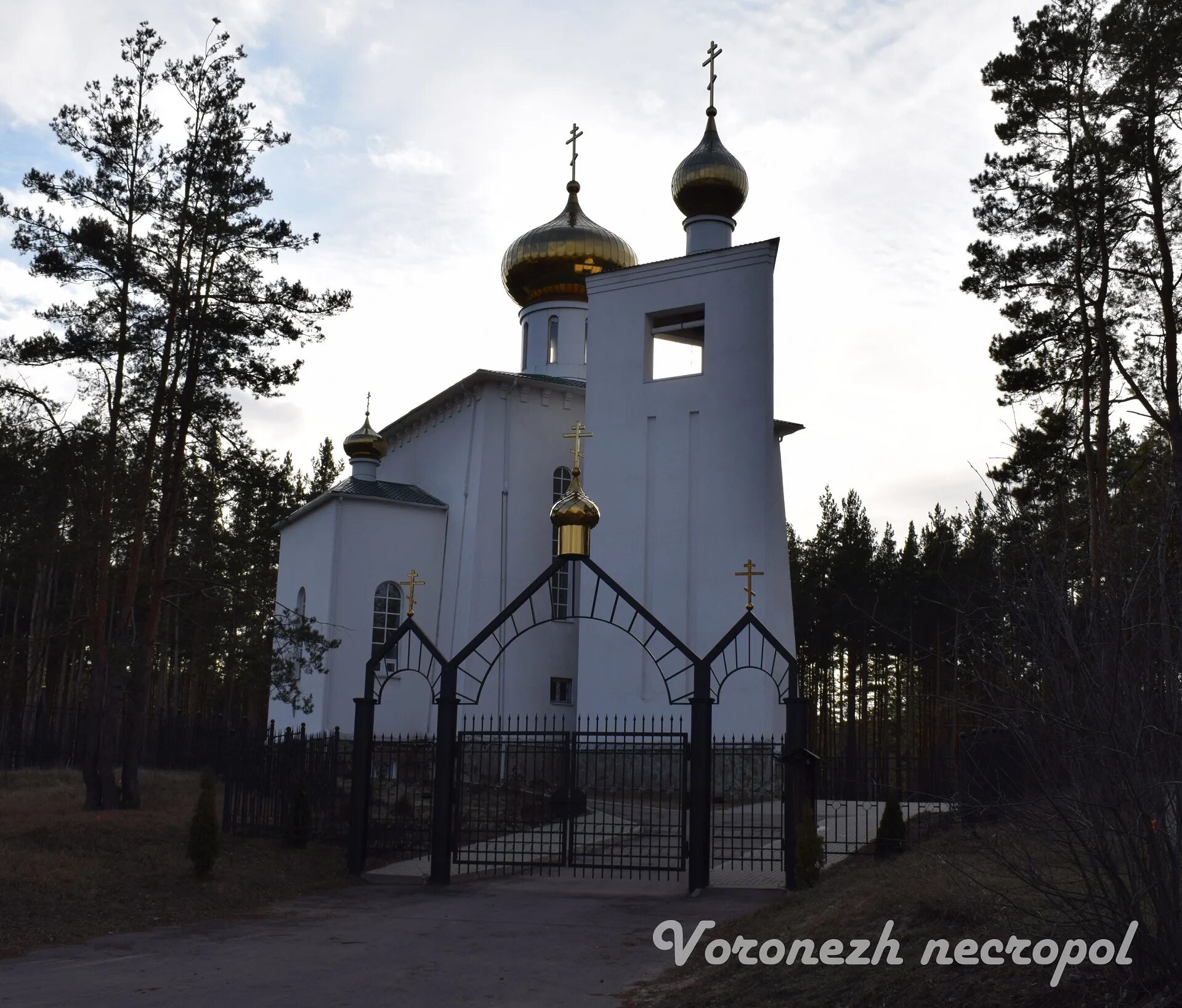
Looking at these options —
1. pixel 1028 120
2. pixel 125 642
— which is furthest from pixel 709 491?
pixel 125 642

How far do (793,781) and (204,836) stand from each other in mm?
5466

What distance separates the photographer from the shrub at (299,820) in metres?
12.9

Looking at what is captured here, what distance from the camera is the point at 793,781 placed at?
36.0ft

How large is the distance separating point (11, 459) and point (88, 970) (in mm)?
9152

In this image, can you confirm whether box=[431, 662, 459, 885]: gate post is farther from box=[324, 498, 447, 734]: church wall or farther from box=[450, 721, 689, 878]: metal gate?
box=[324, 498, 447, 734]: church wall

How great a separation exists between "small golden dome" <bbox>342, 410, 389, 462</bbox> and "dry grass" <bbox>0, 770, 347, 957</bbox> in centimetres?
1062

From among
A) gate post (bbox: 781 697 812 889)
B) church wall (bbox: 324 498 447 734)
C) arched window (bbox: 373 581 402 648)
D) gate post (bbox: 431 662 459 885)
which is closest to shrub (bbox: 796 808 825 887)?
gate post (bbox: 781 697 812 889)

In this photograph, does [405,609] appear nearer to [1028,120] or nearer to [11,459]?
[11,459]

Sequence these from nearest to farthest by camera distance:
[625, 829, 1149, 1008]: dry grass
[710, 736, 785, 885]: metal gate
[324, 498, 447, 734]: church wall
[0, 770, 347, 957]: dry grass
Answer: [625, 829, 1149, 1008]: dry grass < [0, 770, 347, 957]: dry grass < [710, 736, 785, 885]: metal gate < [324, 498, 447, 734]: church wall

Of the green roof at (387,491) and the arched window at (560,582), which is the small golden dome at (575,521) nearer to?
the arched window at (560,582)

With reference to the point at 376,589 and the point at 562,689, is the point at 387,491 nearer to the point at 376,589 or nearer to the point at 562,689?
the point at 376,589

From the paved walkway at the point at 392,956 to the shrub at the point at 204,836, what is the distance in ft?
3.19

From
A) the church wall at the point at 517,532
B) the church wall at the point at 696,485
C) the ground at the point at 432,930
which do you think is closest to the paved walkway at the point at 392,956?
the ground at the point at 432,930

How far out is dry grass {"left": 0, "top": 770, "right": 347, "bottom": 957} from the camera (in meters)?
9.36
